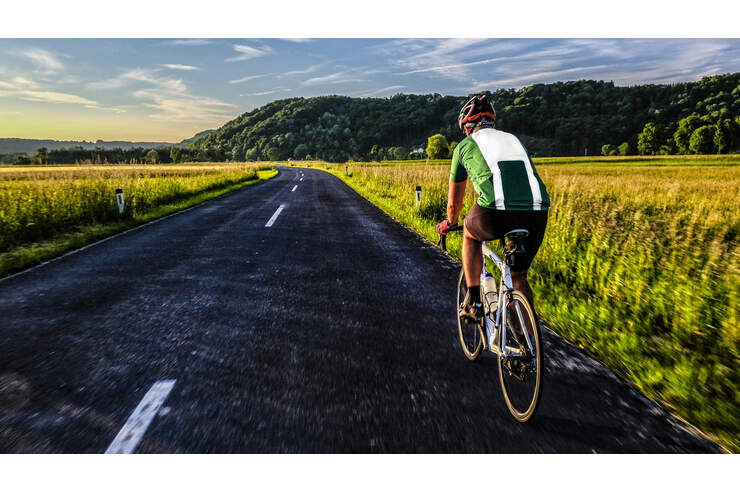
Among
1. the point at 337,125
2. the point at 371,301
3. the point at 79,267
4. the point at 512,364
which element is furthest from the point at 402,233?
the point at 337,125

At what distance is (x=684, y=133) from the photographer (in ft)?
304

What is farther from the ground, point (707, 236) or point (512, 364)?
point (707, 236)

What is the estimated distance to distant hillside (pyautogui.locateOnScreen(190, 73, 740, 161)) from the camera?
92625mm

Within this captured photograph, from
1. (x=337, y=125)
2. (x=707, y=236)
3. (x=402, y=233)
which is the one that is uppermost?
(x=337, y=125)

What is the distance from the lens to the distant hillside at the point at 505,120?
9262 cm

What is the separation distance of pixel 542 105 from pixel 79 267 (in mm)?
115182

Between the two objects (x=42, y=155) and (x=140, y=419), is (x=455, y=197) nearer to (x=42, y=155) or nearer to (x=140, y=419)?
(x=140, y=419)

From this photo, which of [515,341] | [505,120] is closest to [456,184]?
[515,341]

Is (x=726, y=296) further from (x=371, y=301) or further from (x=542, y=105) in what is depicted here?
(x=542, y=105)

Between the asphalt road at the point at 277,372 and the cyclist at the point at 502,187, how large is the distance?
0.92m

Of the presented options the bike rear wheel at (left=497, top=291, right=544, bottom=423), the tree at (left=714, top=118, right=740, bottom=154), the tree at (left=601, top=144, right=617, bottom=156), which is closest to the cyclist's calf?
the bike rear wheel at (left=497, top=291, right=544, bottom=423)

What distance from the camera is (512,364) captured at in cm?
267

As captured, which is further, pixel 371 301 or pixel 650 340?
pixel 371 301

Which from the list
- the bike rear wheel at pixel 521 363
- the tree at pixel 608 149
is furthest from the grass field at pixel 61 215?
the tree at pixel 608 149
